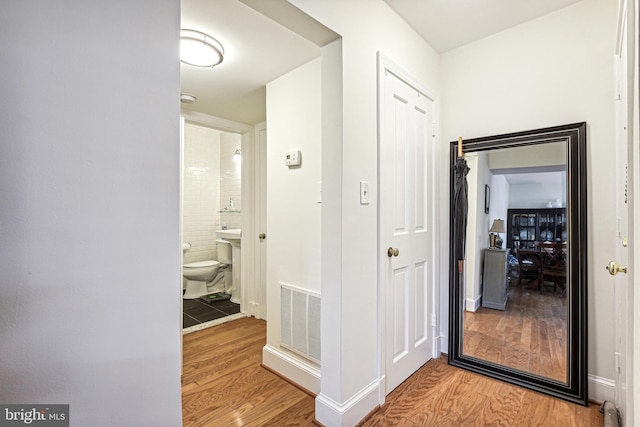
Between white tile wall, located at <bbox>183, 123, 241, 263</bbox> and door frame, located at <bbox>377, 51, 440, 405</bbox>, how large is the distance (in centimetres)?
328

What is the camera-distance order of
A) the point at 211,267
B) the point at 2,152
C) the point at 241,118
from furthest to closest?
the point at 211,267 → the point at 241,118 → the point at 2,152

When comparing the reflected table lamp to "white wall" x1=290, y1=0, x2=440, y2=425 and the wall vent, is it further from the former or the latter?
the wall vent

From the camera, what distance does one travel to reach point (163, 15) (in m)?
0.87

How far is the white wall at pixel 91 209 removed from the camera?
0.67 metres

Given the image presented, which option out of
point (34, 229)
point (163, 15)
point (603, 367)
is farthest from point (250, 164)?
point (603, 367)

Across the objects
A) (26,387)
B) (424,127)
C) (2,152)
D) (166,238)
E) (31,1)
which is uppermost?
(424,127)

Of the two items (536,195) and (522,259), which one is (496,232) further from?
(536,195)

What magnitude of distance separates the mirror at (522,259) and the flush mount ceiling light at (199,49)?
1842 mm

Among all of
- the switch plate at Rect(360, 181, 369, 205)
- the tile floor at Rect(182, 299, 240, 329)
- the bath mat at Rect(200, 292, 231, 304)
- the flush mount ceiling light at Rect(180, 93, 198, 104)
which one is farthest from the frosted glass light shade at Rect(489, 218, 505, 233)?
the bath mat at Rect(200, 292, 231, 304)

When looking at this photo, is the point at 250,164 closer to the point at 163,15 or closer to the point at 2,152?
the point at 163,15

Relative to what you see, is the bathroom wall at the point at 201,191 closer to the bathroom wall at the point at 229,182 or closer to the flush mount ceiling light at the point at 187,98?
the bathroom wall at the point at 229,182

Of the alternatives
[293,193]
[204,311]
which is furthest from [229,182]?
[293,193]

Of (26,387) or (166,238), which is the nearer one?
(26,387)

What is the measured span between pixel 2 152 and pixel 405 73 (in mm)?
1993
